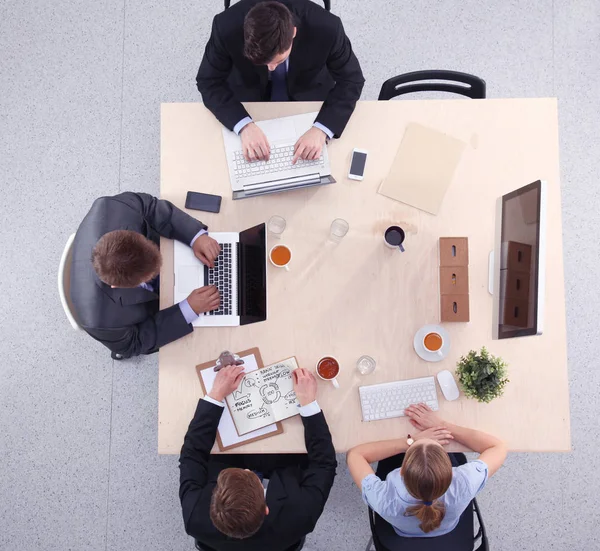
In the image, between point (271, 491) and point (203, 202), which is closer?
point (271, 491)

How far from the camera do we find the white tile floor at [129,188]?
246cm

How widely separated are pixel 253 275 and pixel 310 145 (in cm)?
51

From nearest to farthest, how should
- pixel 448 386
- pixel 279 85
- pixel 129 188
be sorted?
pixel 448 386, pixel 279 85, pixel 129 188

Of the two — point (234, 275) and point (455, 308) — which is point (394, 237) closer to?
point (455, 308)

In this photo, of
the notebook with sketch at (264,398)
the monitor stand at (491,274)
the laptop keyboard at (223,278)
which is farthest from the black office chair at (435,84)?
the notebook with sketch at (264,398)

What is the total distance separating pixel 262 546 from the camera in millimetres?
1642

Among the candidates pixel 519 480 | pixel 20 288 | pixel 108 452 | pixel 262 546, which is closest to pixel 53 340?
pixel 20 288

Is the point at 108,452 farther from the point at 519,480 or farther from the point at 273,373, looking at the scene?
the point at 519,480

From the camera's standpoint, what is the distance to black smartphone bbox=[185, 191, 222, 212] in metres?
1.85

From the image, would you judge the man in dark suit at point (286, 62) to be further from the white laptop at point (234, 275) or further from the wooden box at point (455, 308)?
the wooden box at point (455, 308)

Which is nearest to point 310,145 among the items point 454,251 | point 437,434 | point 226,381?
point 454,251

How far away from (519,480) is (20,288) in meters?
2.65

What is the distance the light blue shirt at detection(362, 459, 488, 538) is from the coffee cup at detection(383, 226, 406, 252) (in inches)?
31.0

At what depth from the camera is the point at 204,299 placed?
5.82ft
